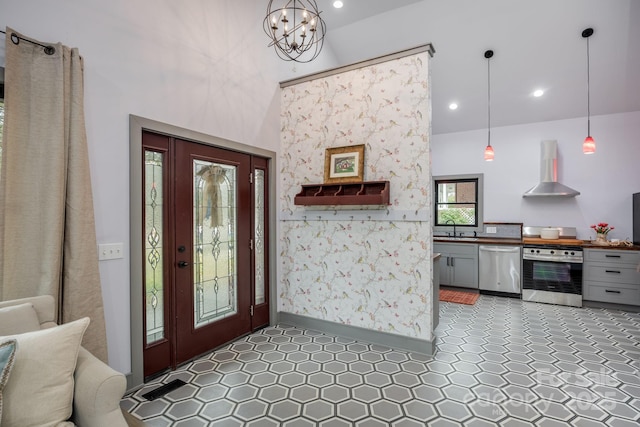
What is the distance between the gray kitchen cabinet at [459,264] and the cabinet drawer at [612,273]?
148 centimetres

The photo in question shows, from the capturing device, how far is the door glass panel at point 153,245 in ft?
8.70

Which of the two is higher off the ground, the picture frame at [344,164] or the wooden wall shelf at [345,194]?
the picture frame at [344,164]

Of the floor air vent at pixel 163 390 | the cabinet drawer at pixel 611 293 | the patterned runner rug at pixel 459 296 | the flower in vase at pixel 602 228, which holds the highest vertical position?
the flower in vase at pixel 602 228

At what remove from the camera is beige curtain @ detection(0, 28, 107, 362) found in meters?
1.83

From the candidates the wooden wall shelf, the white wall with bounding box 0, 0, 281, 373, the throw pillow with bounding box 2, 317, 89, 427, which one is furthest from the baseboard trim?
the throw pillow with bounding box 2, 317, 89, 427

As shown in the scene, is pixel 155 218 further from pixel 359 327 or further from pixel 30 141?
pixel 359 327

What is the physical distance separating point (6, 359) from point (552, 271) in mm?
5834

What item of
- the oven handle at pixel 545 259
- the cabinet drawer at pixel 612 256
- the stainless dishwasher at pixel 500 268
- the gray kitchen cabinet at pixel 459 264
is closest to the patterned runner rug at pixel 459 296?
the gray kitchen cabinet at pixel 459 264

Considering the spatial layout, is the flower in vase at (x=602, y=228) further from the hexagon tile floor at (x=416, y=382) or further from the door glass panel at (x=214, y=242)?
the door glass panel at (x=214, y=242)

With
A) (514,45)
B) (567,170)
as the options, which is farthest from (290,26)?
(567,170)

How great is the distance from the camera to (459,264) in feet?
18.4

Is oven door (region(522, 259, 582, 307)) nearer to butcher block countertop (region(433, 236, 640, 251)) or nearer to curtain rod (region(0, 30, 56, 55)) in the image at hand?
butcher block countertop (region(433, 236, 640, 251))

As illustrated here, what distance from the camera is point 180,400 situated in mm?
2361

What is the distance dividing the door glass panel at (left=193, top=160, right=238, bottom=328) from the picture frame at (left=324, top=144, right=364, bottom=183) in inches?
39.7
